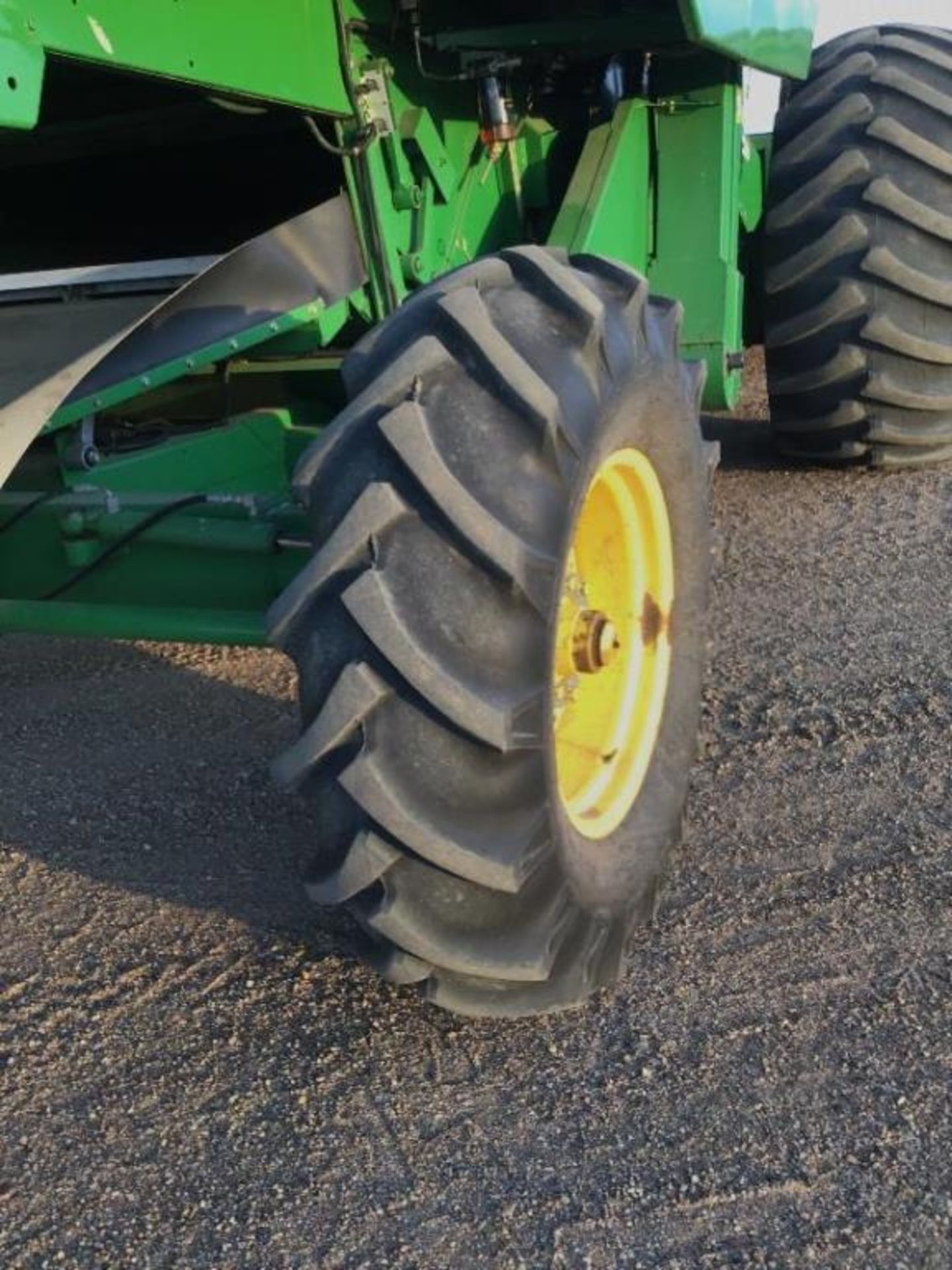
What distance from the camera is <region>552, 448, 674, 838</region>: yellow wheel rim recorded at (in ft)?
8.54

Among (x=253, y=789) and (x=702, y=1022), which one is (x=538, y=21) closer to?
(x=253, y=789)

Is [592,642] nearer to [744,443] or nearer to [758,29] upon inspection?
[758,29]

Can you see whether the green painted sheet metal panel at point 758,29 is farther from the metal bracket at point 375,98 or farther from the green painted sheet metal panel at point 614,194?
the metal bracket at point 375,98

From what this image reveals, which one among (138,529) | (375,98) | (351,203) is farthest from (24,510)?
(375,98)

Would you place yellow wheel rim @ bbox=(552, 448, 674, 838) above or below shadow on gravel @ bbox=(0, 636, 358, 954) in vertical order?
above

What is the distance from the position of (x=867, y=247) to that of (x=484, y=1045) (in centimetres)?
340

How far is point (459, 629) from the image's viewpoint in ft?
6.98

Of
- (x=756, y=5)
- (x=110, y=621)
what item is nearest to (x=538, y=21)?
(x=756, y=5)

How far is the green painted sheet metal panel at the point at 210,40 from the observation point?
2.15 metres

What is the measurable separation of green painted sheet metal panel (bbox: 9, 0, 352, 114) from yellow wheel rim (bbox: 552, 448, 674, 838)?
3.40 ft

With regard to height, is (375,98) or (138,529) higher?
(375,98)

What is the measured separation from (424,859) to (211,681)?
6.99ft

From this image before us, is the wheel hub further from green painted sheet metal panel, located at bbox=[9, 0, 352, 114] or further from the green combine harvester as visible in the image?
green painted sheet metal panel, located at bbox=[9, 0, 352, 114]

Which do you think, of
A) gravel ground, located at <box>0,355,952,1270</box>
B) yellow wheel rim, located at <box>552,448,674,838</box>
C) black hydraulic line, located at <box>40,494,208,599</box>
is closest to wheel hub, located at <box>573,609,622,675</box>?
yellow wheel rim, located at <box>552,448,674,838</box>
